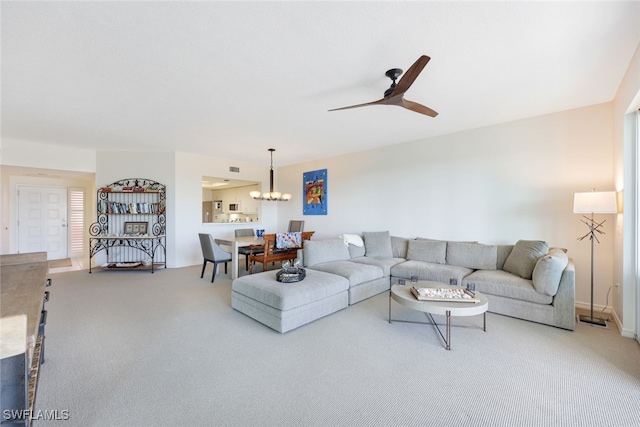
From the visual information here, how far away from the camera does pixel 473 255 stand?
4.05 meters

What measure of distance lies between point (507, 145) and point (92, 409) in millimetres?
5375

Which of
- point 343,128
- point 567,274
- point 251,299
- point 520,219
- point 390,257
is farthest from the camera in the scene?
point 390,257

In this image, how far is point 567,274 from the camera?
2.93 metres

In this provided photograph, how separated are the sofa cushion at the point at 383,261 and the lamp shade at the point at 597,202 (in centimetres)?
236

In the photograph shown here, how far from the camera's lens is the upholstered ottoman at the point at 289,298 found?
112 inches

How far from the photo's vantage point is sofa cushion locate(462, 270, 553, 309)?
306 cm

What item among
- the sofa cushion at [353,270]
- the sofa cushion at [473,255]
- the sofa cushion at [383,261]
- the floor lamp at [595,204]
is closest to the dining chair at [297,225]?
the sofa cushion at [383,261]

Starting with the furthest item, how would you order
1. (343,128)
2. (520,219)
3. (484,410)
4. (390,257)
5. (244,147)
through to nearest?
(244,147) → (390,257) → (343,128) → (520,219) → (484,410)

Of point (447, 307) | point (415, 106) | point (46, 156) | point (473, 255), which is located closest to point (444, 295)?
point (447, 307)

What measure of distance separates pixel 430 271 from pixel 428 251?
Result: 0.65 meters

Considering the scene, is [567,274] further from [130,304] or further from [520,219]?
[130,304]

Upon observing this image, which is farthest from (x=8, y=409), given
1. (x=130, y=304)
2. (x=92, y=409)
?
(x=130, y=304)

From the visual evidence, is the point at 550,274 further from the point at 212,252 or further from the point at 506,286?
the point at 212,252

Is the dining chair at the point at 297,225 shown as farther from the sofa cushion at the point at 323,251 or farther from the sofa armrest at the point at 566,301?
the sofa armrest at the point at 566,301
